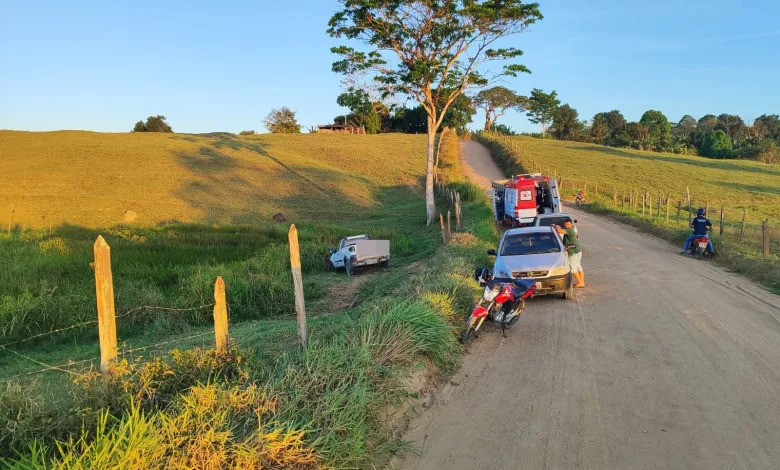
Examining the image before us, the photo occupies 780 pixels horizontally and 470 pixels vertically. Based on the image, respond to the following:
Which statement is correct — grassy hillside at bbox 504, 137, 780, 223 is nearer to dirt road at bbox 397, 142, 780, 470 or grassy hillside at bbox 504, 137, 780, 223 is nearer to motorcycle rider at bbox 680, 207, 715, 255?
motorcycle rider at bbox 680, 207, 715, 255

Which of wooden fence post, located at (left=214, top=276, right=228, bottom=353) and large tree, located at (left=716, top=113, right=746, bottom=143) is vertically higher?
large tree, located at (left=716, top=113, right=746, bottom=143)

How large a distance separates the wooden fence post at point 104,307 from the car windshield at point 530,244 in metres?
9.40

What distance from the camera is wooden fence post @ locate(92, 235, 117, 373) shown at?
5.11 meters

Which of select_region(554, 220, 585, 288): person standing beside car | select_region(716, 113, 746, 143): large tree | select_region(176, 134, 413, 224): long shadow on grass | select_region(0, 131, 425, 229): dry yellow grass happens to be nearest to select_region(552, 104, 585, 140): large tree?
select_region(716, 113, 746, 143): large tree

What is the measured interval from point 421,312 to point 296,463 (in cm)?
379

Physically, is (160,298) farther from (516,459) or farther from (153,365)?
(516,459)

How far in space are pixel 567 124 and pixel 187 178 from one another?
8029cm

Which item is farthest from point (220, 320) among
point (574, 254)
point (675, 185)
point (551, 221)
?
point (675, 185)

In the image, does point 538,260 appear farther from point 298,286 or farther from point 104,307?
point 104,307

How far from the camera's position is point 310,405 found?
5.12m

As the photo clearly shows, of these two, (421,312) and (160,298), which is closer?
(421,312)

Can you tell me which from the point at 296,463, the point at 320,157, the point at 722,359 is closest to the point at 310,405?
the point at 296,463

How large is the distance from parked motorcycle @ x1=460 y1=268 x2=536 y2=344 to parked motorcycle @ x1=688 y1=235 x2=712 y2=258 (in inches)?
434

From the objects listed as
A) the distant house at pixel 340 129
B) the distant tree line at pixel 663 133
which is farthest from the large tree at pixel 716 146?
the distant house at pixel 340 129
